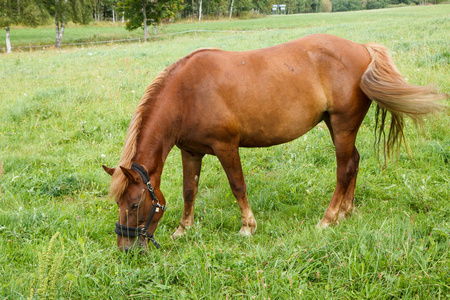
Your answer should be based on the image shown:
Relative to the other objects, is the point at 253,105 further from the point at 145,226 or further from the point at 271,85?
the point at 145,226

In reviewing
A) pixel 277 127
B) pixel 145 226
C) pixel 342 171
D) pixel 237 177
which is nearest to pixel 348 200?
pixel 342 171

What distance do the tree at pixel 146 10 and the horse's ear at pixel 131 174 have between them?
28.3 m

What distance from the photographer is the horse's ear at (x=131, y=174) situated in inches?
108

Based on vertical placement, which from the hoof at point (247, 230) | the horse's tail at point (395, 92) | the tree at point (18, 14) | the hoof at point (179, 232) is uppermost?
the tree at point (18, 14)

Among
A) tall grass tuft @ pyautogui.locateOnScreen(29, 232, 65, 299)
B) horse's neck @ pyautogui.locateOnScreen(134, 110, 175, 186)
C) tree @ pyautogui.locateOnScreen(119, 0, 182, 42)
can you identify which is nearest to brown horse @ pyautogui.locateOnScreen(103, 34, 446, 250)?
horse's neck @ pyautogui.locateOnScreen(134, 110, 175, 186)

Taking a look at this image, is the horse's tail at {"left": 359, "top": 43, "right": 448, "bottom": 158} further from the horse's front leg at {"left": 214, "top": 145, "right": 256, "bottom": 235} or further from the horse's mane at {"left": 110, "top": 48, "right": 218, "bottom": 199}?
the horse's mane at {"left": 110, "top": 48, "right": 218, "bottom": 199}

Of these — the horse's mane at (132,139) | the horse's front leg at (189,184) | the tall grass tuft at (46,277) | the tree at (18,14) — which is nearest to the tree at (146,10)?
the tree at (18,14)

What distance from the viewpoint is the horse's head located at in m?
2.86

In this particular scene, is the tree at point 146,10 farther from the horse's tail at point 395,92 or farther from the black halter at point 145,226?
the black halter at point 145,226

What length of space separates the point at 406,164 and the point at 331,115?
1689 mm

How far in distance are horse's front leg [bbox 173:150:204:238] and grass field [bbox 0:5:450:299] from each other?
0.61 feet

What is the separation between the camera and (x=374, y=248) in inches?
106

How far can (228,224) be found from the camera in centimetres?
380

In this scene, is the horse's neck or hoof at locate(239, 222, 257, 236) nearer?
the horse's neck
